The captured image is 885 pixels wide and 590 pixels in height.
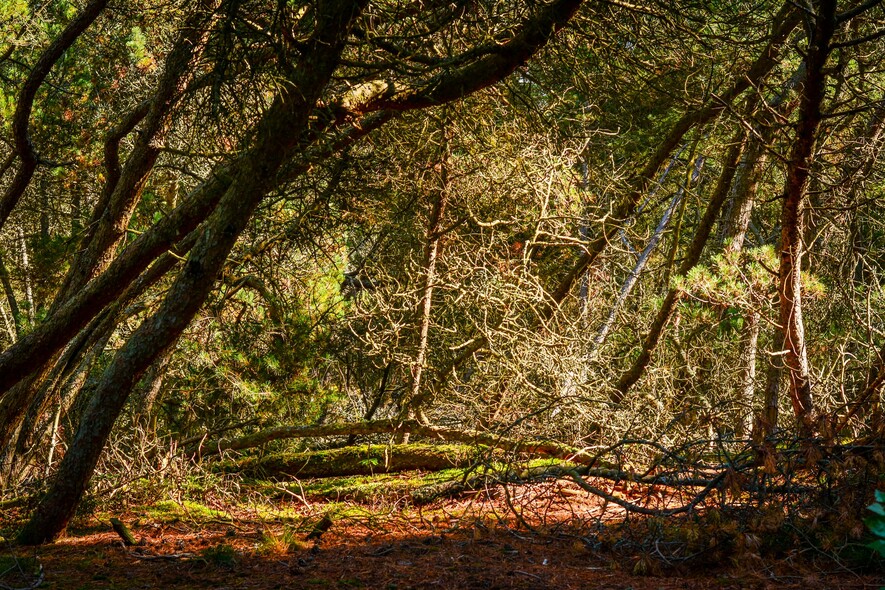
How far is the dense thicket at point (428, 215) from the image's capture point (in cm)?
484

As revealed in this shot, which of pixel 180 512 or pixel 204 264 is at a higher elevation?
pixel 204 264

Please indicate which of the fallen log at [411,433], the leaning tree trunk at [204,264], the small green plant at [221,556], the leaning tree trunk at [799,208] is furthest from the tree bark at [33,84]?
the leaning tree trunk at [799,208]

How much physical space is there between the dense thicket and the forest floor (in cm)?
62

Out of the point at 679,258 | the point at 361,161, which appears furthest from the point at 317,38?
the point at 679,258

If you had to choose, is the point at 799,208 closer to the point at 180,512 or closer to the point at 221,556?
the point at 221,556

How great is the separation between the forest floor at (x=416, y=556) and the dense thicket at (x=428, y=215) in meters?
0.62

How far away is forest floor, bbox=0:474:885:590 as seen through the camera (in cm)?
390

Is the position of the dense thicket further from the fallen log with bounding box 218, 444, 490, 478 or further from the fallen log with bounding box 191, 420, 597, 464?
the fallen log with bounding box 218, 444, 490, 478

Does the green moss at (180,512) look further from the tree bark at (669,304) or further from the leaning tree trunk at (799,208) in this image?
the leaning tree trunk at (799,208)

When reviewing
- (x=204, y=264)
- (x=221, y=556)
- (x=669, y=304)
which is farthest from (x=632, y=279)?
(x=221, y=556)

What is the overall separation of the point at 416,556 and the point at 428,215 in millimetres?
4385

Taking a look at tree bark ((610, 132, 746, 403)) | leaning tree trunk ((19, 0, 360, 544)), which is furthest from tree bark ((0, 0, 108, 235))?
tree bark ((610, 132, 746, 403))

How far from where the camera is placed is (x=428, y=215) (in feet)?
27.3

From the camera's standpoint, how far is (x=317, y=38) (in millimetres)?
4207
